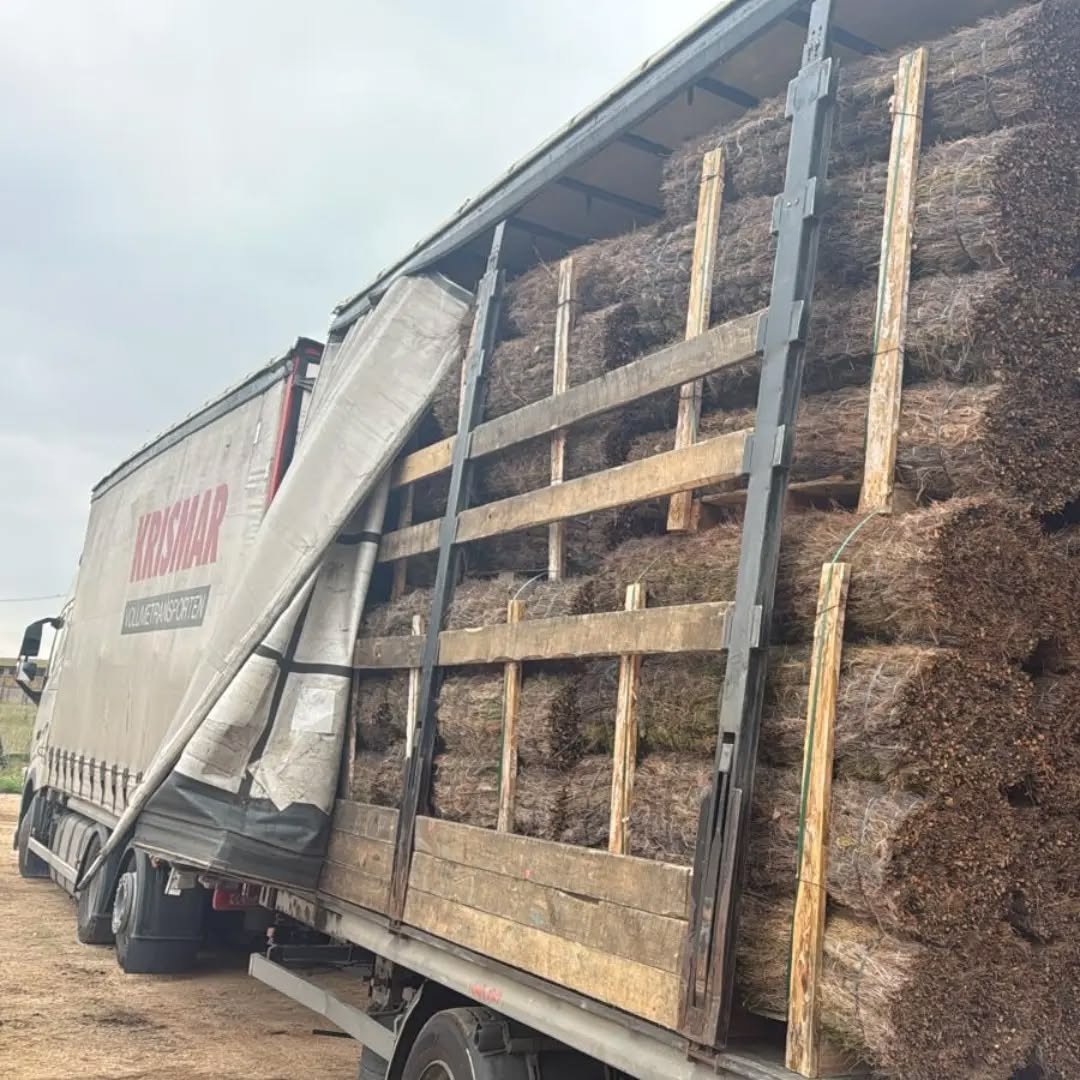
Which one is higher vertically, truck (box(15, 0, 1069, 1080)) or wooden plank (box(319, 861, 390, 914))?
truck (box(15, 0, 1069, 1080))

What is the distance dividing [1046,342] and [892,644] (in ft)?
3.61

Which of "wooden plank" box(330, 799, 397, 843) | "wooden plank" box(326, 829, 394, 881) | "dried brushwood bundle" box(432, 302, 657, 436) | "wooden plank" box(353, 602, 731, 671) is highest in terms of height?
"dried brushwood bundle" box(432, 302, 657, 436)

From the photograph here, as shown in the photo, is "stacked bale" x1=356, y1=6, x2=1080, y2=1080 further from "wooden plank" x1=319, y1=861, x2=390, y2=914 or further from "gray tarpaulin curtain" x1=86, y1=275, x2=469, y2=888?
"gray tarpaulin curtain" x1=86, y1=275, x2=469, y2=888

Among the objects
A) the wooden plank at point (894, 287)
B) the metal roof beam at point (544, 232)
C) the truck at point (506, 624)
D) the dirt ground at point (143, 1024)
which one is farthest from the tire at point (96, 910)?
the wooden plank at point (894, 287)

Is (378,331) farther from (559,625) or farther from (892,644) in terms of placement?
(892,644)

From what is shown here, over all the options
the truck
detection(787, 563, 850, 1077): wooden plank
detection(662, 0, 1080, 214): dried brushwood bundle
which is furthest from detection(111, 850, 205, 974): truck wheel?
detection(662, 0, 1080, 214): dried brushwood bundle

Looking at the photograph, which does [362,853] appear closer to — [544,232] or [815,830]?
[815,830]

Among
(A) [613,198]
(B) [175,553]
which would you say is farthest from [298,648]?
(B) [175,553]

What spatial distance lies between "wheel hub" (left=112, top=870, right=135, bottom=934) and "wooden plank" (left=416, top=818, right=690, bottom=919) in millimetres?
5021

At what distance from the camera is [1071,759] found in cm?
334

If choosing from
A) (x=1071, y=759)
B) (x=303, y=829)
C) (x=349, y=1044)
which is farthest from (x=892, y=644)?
(x=349, y=1044)

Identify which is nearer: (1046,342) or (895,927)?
(895,927)

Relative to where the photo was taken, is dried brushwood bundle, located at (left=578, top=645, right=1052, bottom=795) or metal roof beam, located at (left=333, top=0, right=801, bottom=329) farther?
metal roof beam, located at (left=333, top=0, right=801, bottom=329)

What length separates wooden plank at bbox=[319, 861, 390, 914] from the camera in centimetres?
531
